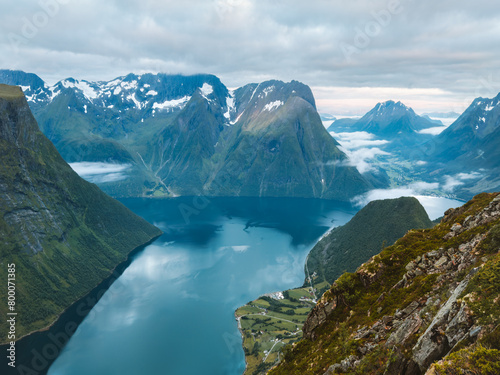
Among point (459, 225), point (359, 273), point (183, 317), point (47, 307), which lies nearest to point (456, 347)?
point (359, 273)

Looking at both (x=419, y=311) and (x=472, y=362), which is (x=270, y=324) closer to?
(x=419, y=311)

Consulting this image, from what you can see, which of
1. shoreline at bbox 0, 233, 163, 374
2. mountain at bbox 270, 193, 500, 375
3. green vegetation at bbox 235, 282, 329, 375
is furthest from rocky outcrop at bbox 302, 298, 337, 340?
shoreline at bbox 0, 233, 163, 374

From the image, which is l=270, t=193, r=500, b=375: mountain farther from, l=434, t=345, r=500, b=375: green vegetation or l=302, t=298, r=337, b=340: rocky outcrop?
l=302, t=298, r=337, b=340: rocky outcrop

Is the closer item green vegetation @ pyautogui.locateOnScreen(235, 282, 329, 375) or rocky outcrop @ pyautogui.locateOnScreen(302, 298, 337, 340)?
rocky outcrop @ pyautogui.locateOnScreen(302, 298, 337, 340)

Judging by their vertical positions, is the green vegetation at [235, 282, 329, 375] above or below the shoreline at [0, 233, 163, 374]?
above

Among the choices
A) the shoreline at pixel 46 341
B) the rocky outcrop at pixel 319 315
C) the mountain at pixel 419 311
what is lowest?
the shoreline at pixel 46 341

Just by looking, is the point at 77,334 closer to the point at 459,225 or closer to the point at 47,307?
the point at 47,307

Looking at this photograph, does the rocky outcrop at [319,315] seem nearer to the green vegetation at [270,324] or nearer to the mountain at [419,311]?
the mountain at [419,311]

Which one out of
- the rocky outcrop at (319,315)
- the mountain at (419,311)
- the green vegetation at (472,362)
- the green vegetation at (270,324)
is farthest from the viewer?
the green vegetation at (270,324)

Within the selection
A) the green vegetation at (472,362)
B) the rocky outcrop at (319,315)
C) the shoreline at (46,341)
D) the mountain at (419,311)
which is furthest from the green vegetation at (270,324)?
the green vegetation at (472,362)

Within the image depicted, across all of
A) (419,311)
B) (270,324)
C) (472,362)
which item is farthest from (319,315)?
(270,324)
